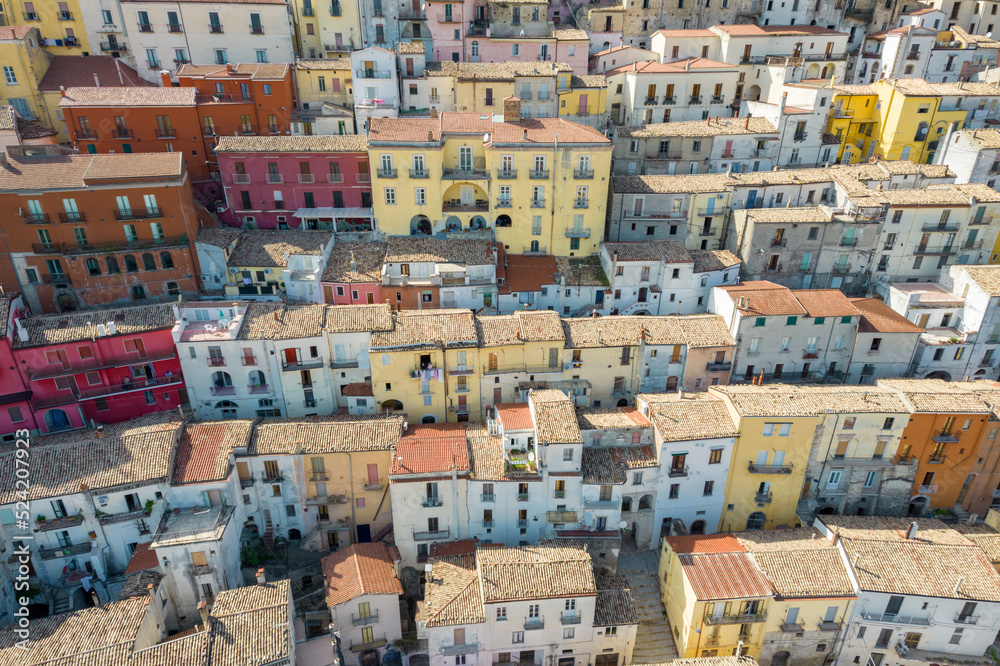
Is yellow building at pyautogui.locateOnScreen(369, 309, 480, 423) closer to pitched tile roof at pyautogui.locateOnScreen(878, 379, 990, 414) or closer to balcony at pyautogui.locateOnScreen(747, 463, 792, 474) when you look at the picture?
balcony at pyautogui.locateOnScreen(747, 463, 792, 474)

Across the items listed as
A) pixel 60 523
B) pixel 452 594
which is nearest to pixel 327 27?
pixel 60 523

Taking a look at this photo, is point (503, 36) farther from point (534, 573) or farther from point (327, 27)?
point (534, 573)

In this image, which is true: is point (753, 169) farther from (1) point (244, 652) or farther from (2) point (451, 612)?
(1) point (244, 652)

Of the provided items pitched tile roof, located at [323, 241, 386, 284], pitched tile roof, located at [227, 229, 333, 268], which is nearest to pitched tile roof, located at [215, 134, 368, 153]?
pitched tile roof, located at [227, 229, 333, 268]

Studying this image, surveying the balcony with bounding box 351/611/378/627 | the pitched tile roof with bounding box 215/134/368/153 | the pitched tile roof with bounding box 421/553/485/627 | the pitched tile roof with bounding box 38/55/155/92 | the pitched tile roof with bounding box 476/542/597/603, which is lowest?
the balcony with bounding box 351/611/378/627

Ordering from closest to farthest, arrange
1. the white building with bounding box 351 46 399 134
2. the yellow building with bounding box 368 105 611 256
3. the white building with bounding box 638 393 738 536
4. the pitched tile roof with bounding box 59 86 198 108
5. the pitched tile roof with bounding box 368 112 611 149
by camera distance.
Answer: the white building with bounding box 638 393 738 536 → the pitched tile roof with bounding box 368 112 611 149 → the yellow building with bounding box 368 105 611 256 → the pitched tile roof with bounding box 59 86 198 108 → the white building with bounding box 351 46 399 134

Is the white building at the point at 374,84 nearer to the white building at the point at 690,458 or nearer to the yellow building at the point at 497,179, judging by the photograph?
the yellow building at the point at 497,179
